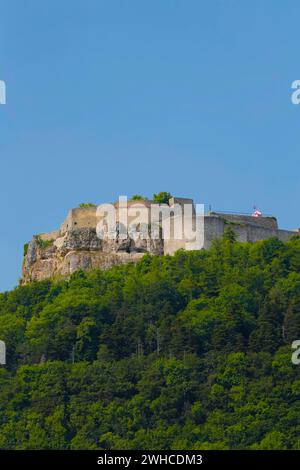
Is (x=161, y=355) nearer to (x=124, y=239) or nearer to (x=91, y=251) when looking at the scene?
(x=124, y=239)

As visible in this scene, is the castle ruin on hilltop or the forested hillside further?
the castle ruin on hilltop

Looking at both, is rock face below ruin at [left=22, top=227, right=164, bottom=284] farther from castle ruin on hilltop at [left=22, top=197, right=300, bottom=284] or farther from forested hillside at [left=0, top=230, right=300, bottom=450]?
forested hillside at [left=0, top=230, right=300, bottom=450]

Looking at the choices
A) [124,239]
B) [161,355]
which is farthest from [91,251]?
[161,355]

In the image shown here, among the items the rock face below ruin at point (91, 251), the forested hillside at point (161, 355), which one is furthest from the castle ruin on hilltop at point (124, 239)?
the forested hillside at point (161, 355)

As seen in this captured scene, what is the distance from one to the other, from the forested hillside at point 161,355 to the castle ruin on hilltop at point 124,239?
0.86 meters

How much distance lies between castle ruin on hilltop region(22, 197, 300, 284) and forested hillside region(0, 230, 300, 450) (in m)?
0.86

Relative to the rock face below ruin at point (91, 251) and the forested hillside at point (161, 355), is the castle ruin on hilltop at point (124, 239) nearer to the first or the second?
the rock face below ruin at point (91, 251)

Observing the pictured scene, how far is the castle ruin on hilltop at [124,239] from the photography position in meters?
71.3

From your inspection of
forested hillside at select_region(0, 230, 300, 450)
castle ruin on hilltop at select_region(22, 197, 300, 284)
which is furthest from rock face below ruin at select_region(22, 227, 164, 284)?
forested hillside at select_region(0, 230, 300, 450)

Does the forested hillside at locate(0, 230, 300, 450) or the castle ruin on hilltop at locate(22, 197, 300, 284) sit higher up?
the castle ruin on hilltop at locate(22, 197, 300, 284)

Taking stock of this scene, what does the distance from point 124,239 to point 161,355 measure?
10.1 metres

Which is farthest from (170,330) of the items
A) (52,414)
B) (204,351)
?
(52,414)

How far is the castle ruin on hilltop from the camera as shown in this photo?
2808 inches
